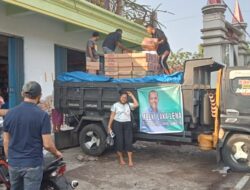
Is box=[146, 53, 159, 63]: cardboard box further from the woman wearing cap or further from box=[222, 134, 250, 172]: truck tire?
box=[222, 134, 250, 172]: truck tire

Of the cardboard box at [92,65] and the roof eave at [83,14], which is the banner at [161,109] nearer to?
the cardboard box at [92,65]

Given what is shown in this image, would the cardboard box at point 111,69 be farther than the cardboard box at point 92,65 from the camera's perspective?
No

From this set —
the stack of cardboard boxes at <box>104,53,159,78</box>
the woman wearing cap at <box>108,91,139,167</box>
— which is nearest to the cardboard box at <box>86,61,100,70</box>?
the stack of cardboard boxes at <box>104,53,159,78</box>

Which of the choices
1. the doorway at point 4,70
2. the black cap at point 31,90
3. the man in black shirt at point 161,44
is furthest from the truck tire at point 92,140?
the black cap at point 31,90

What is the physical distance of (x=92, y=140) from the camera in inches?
399

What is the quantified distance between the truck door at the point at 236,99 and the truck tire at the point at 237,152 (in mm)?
224

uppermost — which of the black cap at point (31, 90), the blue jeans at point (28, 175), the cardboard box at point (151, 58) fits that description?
the cardboard box at point (151, 58)

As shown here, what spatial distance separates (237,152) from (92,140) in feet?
11.1

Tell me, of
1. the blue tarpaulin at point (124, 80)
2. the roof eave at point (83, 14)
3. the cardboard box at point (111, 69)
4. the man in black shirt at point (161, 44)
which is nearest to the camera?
the blue tarpaulin at point (124, 80)

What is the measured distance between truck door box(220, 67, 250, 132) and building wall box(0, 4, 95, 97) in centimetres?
566

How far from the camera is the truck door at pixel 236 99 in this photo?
334 inches

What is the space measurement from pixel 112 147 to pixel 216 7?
27.9 feet

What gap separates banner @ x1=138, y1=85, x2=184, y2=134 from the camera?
909 cm

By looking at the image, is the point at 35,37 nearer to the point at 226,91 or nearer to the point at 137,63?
the point at 137,63
